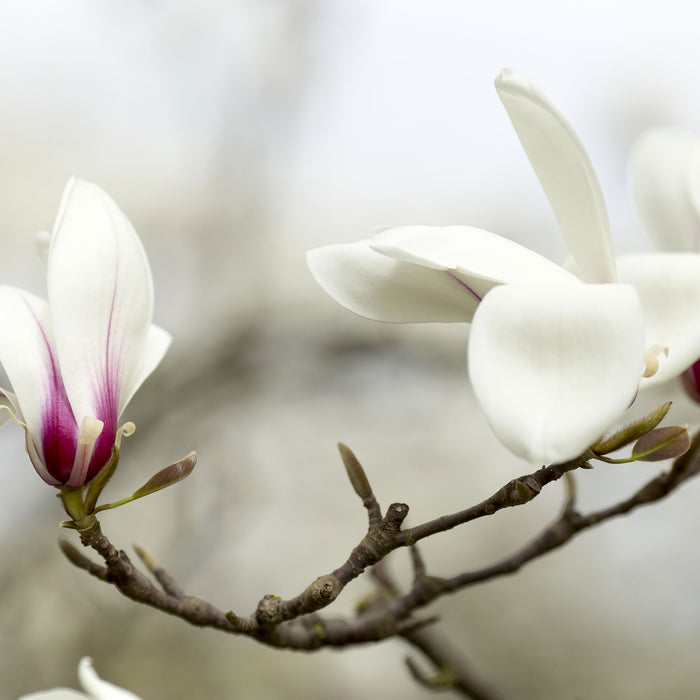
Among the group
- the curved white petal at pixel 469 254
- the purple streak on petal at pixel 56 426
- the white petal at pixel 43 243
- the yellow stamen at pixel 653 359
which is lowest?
the purple streak on petal at pixel 56 426

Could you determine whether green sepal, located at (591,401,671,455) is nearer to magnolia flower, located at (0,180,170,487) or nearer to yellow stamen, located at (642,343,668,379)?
yellow stamen, located at (642,343,668,379)

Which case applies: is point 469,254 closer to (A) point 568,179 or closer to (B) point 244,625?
(A) point 568,179

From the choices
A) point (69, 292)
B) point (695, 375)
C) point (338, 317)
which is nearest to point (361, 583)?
point (338, 317)

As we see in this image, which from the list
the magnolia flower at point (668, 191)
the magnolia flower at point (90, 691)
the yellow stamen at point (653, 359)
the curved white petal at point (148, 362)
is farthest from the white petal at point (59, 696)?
the magnolia flower at point (668, 191)

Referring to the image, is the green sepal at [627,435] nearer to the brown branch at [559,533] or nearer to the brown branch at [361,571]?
the brown branch at [361,571]

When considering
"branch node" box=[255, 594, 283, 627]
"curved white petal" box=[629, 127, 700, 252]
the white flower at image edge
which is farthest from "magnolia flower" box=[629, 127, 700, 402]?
"branch node" box=[255, 594, 283, 627]

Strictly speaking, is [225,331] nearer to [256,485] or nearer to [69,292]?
[256,485]

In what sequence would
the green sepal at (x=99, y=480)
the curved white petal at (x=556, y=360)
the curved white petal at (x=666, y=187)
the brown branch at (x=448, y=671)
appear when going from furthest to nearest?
1. the brown branch at (x=448, y=671)
2. the curved white petal at (x=666, y=187)
3. the green sepal at (x=99, y=480)
4. the curved white petal at (x=556, y=360)

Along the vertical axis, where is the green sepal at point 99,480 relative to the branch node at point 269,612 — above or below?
above
